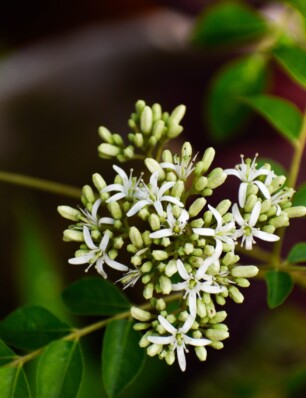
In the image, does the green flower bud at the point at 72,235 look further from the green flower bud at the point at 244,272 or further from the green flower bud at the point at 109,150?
the green flower bud at the point at 244,272

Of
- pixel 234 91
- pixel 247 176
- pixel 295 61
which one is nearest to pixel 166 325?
pixel 247 176

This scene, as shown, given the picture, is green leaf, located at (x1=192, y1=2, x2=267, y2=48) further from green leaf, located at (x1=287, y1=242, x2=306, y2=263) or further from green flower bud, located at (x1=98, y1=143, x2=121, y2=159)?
green leaf, located at (x1=287, y1=242, x2=306, y2=263)

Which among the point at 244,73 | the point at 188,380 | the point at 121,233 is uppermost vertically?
the point at 244,73

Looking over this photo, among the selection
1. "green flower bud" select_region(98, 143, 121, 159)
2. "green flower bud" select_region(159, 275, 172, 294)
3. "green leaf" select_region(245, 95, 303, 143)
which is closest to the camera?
"green flower bud" select_region(159, 275, 172, 294)

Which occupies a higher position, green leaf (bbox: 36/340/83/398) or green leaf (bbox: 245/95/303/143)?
green leaf (bbox: 245/95/303/143)

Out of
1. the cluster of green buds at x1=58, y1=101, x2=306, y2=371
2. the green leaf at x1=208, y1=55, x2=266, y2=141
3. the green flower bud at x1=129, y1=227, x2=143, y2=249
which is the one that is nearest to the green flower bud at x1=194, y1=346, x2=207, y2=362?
the cluster of green buds at x1=58, y1=101, x2=306, y2=371

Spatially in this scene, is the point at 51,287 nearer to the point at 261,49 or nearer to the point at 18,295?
the point at 18,295

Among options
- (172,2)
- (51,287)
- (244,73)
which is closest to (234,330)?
(51,287)

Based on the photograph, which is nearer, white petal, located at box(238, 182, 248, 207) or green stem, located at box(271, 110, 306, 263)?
white petal, located at box(238, 182, 248, 207)
